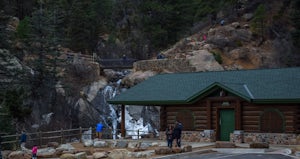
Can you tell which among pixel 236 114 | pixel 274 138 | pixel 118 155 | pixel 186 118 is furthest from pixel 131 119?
pixel 118 155

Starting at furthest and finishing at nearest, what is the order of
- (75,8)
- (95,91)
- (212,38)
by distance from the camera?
(75,8) → (212,38) → (95,91)

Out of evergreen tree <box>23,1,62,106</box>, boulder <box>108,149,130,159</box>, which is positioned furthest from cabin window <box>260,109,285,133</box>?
evergreen tree <box>23,1,62,106</box>

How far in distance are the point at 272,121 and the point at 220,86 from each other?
12.4 feet

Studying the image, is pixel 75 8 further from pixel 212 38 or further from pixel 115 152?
pixel 115 152

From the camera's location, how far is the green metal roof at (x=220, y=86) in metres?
28.8

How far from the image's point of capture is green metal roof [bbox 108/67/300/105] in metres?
28.8

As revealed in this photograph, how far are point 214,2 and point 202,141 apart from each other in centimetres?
4393

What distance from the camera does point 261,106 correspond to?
29.5 meters

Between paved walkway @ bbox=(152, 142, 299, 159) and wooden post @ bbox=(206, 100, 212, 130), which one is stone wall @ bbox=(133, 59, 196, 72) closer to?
wooden post @ bbox=(206, 100, 212, 130)

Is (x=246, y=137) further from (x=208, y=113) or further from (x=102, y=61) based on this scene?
(x=102, y=61)

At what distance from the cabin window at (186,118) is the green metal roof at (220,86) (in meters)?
1.27

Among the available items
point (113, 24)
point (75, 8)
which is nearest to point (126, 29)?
point (113, 24)

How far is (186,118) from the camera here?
32688mm

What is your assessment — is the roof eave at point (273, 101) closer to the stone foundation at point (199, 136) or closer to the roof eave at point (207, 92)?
the roof eave at point (207, 92)
